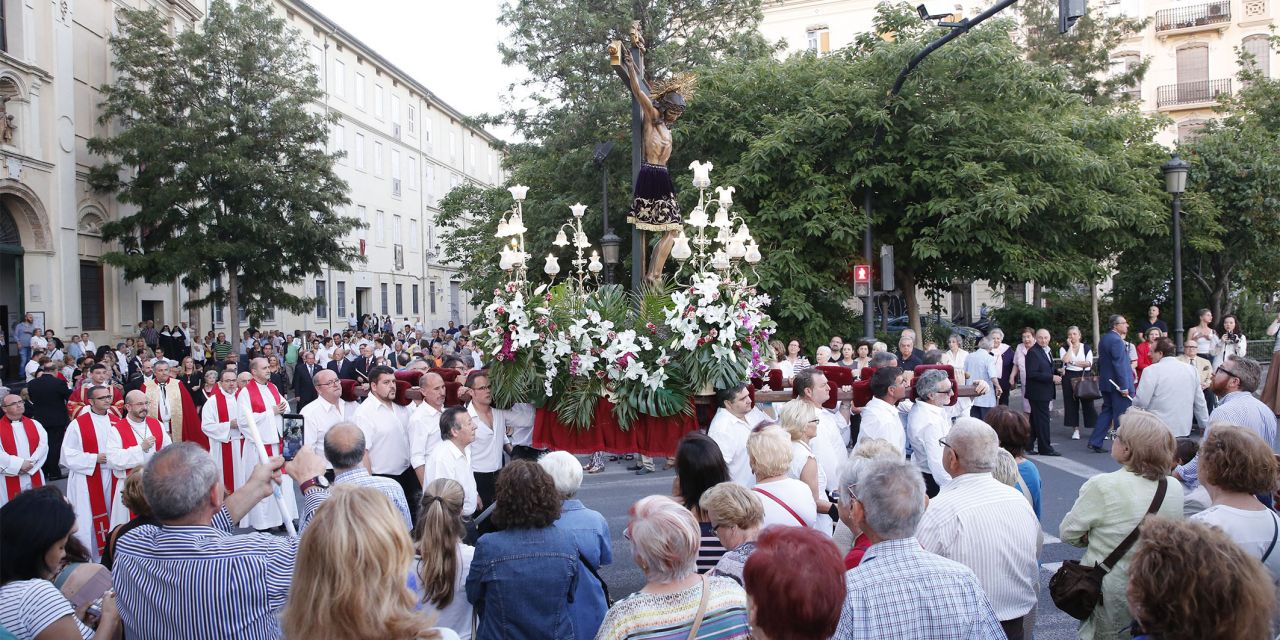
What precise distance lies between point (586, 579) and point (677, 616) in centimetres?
106

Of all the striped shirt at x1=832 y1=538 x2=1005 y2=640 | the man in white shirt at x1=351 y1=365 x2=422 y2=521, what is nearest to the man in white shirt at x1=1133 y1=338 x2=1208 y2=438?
the man in white shirt at x1=351 y1=365 x2=422 y2=521

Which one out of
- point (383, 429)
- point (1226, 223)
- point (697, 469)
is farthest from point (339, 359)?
point (1226, 223)

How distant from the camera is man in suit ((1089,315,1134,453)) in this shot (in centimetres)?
1223

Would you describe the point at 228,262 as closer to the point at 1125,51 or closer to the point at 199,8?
the point at 199,8

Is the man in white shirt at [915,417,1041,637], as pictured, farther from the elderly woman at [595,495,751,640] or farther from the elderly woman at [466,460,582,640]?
the elderly woman at [466,460,582,640]

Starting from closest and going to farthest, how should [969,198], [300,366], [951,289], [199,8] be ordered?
[300,366] < [969,198] < [951,289] < [199,8]

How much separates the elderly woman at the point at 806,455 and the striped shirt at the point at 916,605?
2.20 metres

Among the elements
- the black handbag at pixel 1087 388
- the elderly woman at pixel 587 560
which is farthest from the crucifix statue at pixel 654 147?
the black handbag at pixel 1087 388

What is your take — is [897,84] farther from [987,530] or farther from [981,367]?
[987,530]

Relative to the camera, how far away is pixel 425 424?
7.15 meters

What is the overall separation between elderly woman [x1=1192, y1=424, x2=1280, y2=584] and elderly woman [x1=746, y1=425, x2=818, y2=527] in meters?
1.65

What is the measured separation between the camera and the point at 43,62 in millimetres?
22328

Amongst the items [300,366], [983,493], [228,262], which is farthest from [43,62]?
[983,493]

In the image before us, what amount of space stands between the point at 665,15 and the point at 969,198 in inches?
354
